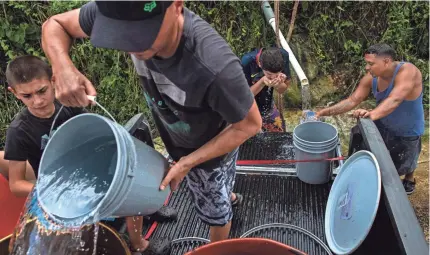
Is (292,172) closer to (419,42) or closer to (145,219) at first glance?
(145,219)

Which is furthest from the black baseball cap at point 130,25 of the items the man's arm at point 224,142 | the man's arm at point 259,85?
the man's arm at point 259,85

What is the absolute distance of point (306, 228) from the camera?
9.08ft

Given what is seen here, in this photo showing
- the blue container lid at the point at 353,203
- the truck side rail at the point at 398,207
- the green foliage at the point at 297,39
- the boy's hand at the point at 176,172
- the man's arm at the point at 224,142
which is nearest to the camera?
the truck side rail at the point at 398,207

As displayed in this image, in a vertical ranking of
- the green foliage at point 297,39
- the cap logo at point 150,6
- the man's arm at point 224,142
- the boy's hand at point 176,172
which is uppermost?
the cap logo at point 150,6

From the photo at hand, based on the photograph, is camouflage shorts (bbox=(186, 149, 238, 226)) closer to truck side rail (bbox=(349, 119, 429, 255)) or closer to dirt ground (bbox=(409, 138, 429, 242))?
truck side rail (bbox=(349, 119, 429, 255))

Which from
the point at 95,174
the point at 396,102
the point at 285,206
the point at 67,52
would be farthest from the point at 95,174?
the point at 396,102

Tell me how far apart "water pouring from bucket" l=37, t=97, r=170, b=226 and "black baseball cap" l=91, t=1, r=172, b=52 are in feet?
1.00

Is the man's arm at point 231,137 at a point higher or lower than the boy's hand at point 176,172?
higher

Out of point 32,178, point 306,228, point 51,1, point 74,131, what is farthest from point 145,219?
point 51,1

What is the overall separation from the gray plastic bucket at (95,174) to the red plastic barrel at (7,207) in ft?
4.39

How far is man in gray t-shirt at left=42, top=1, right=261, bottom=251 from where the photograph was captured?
1.36 metres

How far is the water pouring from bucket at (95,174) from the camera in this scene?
4.81 feet

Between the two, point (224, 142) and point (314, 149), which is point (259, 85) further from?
point (224, 142)

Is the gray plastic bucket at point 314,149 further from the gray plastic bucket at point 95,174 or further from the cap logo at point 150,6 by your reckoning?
the cap logo at point 150,6
